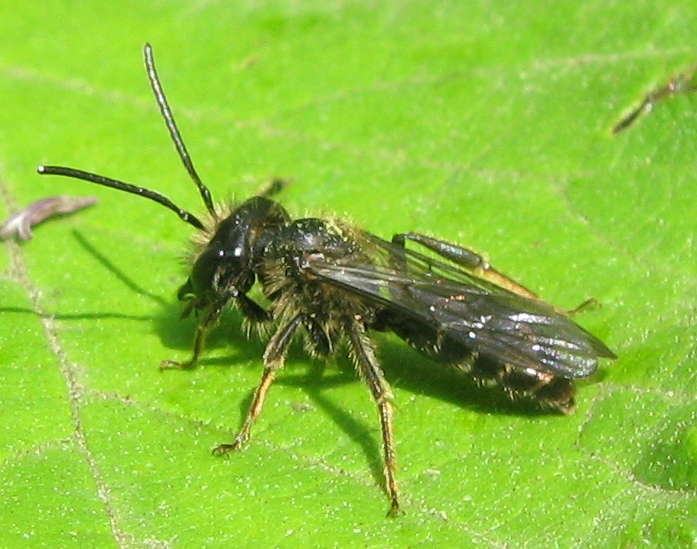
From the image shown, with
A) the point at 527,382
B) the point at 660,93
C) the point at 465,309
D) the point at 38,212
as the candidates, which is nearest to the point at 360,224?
the point at 465,309

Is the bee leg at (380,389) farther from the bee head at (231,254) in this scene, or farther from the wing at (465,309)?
the bee head at (231,254)

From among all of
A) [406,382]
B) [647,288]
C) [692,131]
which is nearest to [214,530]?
[406,382]

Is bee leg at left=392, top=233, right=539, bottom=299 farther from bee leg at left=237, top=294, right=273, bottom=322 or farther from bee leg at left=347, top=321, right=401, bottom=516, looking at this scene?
bee leg at left=237, top=294, right=273, bottom=322

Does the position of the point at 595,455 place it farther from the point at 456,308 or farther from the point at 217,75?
the point at 217,75

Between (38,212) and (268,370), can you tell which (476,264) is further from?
(38,212)

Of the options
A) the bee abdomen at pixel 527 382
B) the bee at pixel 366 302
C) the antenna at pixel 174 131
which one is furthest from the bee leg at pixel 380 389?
the antenna at pixel 174 131

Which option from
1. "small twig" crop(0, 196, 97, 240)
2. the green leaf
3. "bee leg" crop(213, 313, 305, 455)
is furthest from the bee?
Answer: "small twig" crop(0, 196, 97, 240)
